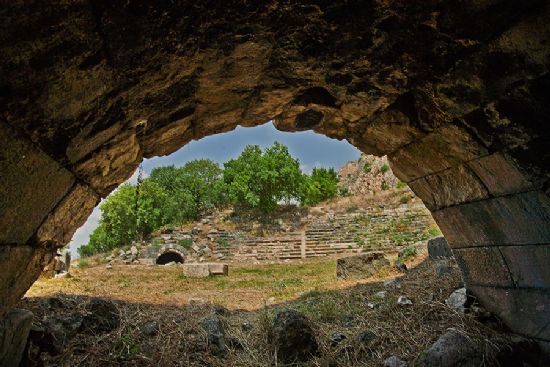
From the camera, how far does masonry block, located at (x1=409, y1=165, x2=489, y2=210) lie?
10.4 ft

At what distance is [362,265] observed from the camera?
32.3ft

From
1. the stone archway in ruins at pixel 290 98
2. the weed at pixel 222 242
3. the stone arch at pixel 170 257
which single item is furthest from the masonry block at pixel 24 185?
the weed at pixel 222 242

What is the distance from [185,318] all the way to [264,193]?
2491 centimetres

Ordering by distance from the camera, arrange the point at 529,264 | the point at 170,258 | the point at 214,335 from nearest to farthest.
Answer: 1. the point at 529,264
2. the point at 214,335
3. the point at 170,258

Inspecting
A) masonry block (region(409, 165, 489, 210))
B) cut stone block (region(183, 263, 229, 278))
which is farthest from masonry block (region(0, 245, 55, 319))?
cut stone block (region(183, 263, 229, 278))

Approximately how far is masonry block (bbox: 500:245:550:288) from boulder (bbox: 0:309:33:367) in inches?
150

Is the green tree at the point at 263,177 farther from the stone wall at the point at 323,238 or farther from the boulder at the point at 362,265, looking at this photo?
the boulder at the point at 362,265

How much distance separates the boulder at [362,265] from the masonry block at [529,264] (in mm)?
6486

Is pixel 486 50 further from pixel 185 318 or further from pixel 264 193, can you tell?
pixel 264 193

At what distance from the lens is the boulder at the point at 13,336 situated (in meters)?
2.49

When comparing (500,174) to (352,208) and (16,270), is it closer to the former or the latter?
(16,270)

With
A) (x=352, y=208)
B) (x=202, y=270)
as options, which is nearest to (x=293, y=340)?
(x=202, y=270)

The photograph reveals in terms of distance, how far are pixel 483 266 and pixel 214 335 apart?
297cm

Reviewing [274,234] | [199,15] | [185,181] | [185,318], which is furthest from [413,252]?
[185,181]
